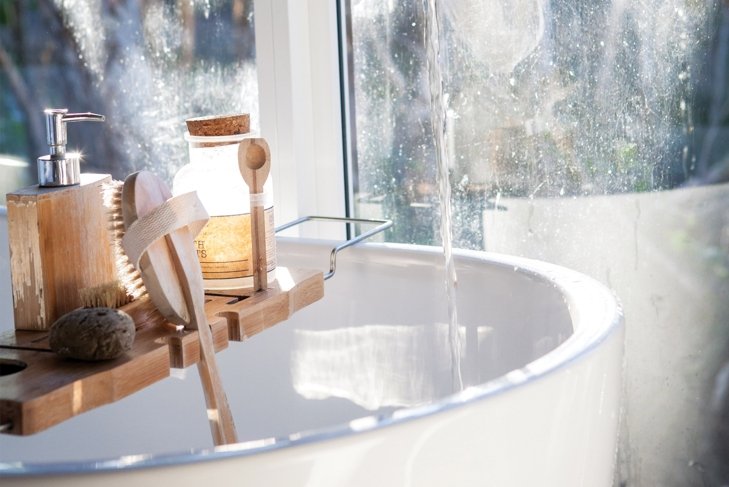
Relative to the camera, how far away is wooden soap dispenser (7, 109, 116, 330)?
93 cm

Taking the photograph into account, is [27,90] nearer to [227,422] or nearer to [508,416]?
[227,422]

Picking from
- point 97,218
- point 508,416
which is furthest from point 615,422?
point 97,218

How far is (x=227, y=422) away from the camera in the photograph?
3.06 ft

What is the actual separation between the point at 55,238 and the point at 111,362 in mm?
165

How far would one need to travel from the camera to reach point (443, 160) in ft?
4.52

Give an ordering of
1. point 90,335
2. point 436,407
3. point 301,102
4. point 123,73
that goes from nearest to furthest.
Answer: point 436,407 < point 90,335 < point 301,102 < point 123,73

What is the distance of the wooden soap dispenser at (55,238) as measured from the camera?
0.93m

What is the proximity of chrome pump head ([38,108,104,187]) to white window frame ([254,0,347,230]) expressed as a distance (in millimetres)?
637

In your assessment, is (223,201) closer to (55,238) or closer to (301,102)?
(55,238)

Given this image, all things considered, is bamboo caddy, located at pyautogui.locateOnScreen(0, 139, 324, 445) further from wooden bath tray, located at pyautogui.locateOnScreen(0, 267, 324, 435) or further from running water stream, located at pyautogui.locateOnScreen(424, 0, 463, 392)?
running water stream, located at pyautogui.locateOnScreen(424, 0, 463, 392)

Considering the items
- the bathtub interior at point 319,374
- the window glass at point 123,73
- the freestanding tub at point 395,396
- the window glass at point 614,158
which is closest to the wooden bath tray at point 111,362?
the freestanding tub at point 395,396

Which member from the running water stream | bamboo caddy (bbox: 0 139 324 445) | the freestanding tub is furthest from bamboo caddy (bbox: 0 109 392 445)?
the running water stream

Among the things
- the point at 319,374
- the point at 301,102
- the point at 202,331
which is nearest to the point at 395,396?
the point at 319,374

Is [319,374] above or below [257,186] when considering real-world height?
below
